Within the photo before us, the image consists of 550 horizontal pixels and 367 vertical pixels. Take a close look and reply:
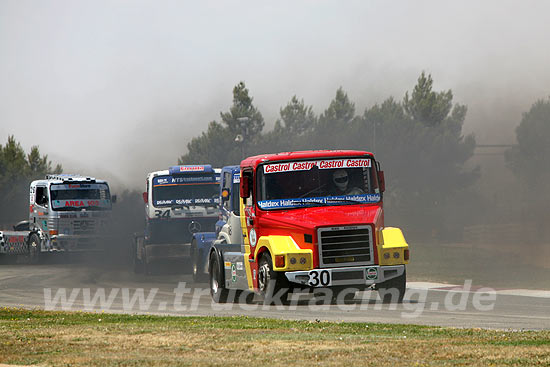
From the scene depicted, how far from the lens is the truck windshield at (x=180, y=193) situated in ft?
94.4

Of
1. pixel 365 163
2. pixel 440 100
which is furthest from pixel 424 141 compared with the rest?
pixel 365 163

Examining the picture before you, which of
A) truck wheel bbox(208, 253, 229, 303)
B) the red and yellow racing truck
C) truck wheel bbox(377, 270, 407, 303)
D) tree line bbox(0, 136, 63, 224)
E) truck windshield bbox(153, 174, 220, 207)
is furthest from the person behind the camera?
tree line bbox(0, 136, 63, 224)

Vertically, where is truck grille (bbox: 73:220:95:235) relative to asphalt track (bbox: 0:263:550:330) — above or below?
above

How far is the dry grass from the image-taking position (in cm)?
1005

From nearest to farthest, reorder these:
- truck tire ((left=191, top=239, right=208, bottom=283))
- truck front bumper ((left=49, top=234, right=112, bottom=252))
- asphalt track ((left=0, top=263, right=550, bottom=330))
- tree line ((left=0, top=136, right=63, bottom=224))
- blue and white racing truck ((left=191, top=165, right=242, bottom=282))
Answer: asphalt track ((left=0, top=263, right=550, bottom=330))
blue and white racing truck ((left=191, top=165, right=242, bottom=282))
truck tire ((left=191, top=239, right=208, bottom=283))
truck front bumper ((left=49, top=234, right=112, bottom=252))
tree line ((left=0, top=136, right=63, bottom=224))

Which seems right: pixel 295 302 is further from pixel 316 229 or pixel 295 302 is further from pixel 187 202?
pixel 187 202

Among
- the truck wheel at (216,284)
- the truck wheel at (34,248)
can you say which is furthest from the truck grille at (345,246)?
the truck wheel at (34,248)

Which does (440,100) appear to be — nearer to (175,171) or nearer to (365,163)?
(175,171)

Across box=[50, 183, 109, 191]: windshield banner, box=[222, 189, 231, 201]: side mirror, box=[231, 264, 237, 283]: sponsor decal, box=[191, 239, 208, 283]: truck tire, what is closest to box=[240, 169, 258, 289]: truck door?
box=[231, 264, 237, 283]: sponsor decal

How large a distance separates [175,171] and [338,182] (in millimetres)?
11361

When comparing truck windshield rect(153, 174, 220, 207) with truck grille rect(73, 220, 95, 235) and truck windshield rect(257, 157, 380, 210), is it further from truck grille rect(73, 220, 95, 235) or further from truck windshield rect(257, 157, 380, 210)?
truck windshield rect(257, 157, 380, 210)

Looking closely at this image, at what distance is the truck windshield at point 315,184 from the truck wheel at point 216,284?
258cm

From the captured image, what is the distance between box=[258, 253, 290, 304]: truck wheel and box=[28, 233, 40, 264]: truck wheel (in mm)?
22011

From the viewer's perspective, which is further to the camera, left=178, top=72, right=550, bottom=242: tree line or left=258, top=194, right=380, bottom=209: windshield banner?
left=178, top=72, right=550, bottom=242: tree line
